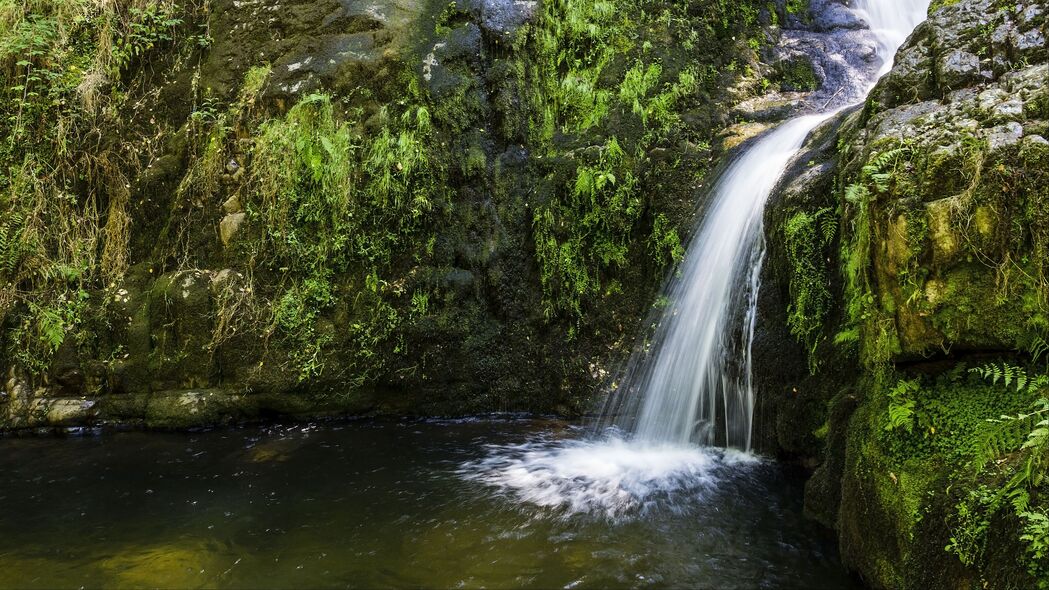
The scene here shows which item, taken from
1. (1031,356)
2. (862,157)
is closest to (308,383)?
(862,157)

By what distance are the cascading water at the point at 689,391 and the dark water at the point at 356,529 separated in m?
0.30

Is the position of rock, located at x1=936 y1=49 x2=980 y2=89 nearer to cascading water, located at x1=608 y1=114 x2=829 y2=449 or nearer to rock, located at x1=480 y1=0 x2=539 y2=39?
cascading water, located at x1=608 y1=114 x2=829 y2=449

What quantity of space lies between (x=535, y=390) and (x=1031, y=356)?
479 centimetres

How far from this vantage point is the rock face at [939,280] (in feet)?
9.29

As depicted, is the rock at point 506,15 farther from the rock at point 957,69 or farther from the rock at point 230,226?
the rock at point 957,69

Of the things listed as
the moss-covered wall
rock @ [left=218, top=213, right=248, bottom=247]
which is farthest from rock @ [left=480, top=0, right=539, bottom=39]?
rock @ [left=218, top=213, right=248, bottom=247]

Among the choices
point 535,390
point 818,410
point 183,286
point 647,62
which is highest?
point 647,62

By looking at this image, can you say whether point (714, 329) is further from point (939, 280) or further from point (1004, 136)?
point (1004, 136)

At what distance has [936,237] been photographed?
3018 millimetres

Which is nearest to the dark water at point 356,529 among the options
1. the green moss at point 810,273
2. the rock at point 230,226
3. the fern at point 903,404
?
Result: the fern at point 903,404

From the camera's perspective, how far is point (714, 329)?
5742 millimetres

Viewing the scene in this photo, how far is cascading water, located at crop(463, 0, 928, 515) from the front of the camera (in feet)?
Result: 16.5

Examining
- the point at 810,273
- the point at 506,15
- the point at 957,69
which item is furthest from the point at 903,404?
the point at 506,15

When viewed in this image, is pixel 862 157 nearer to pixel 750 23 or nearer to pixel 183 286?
pixel 750 23
